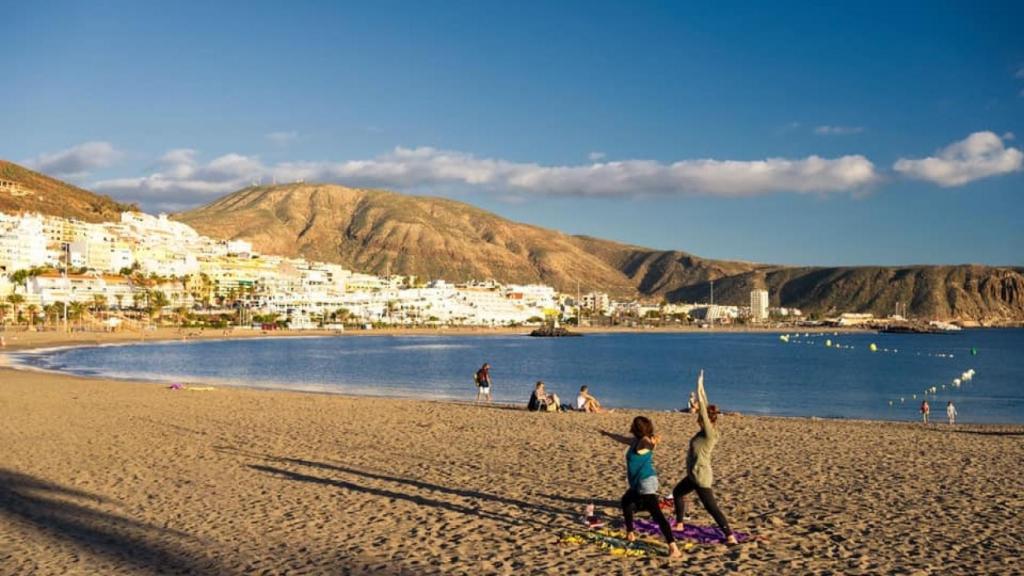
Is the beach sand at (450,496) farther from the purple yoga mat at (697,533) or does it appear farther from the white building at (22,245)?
the white building at (22,245)

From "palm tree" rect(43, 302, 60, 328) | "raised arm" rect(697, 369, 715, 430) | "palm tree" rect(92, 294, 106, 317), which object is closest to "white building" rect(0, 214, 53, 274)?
"palm tree" rect(92, 294, 106, 317)

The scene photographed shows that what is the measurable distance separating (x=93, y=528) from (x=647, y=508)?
619cm

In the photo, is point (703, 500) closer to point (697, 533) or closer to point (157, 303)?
point (697, 533)

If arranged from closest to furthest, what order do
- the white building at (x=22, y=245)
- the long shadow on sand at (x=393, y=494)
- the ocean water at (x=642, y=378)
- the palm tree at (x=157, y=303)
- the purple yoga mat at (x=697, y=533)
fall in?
the purple yoga mat at (x=697, y=533) → the long shadow on sand at (x=393, y=494) → the ocean water at (x=642, y=378) → the palm tree at (x=157, y=303) → the white building at (x=22, y=245)

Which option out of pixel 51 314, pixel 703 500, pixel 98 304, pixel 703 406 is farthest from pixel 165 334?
pixel 703 406

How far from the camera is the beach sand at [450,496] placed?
822 cm

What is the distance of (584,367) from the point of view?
61.8 metres

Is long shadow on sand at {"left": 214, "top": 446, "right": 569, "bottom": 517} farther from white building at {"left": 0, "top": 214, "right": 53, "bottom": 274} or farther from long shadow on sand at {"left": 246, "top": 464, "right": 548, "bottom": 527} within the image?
white building at {"left": 0, "top": 214, "right": 53, "bottom": 274}

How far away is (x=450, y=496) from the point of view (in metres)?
11.2

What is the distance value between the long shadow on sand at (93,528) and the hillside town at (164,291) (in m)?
107

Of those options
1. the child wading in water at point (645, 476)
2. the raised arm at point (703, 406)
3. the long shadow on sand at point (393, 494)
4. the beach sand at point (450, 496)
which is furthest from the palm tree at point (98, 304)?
the raised arm at point (703, 406)

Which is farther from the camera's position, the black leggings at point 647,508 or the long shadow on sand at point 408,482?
the long shadow on sand at point 408,482

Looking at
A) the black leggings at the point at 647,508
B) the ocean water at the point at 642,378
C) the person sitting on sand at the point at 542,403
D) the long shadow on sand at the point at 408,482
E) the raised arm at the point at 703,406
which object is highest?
the raised arm at the point at 703,406

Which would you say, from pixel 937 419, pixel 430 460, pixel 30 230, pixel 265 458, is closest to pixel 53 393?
pixel 265 458
